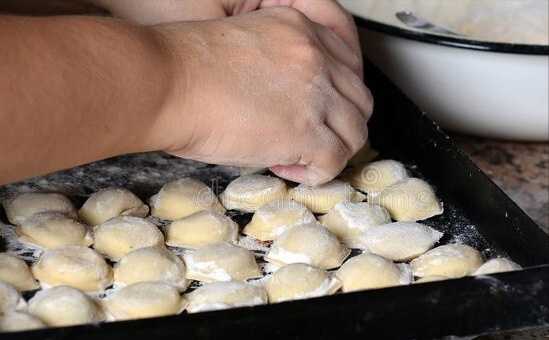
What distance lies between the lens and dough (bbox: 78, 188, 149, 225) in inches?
39.4

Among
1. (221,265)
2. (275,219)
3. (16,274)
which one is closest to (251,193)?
A: (275,219)

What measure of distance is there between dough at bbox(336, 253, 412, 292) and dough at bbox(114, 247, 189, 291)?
169mm

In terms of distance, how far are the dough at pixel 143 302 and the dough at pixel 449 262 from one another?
0.87 feet

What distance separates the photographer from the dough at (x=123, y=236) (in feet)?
3.05

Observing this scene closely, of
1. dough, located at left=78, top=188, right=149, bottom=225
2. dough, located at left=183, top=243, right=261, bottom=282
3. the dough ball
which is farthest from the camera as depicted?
dough, located at left=78, top=188, right=149, bottom=225

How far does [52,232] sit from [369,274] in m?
0.35

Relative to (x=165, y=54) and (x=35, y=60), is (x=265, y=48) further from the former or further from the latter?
(x=35, y=60)

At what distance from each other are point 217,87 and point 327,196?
25 cm

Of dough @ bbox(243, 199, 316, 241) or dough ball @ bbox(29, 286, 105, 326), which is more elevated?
dough ball @ bbox(29, 286, 105, 326)

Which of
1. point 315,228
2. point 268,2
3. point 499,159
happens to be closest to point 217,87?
point 315,228

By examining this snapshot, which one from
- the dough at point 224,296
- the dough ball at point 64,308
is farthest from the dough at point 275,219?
the dough ball at point 64,308

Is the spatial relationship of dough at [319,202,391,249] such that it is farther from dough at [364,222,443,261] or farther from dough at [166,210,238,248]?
dough at [166,210,238,248]

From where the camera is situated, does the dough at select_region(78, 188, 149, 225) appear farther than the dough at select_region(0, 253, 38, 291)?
Yes

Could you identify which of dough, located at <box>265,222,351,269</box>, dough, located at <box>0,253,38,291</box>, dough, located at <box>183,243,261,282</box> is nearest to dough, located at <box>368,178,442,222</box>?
dough, located at <box>265,222,351,269</box>
